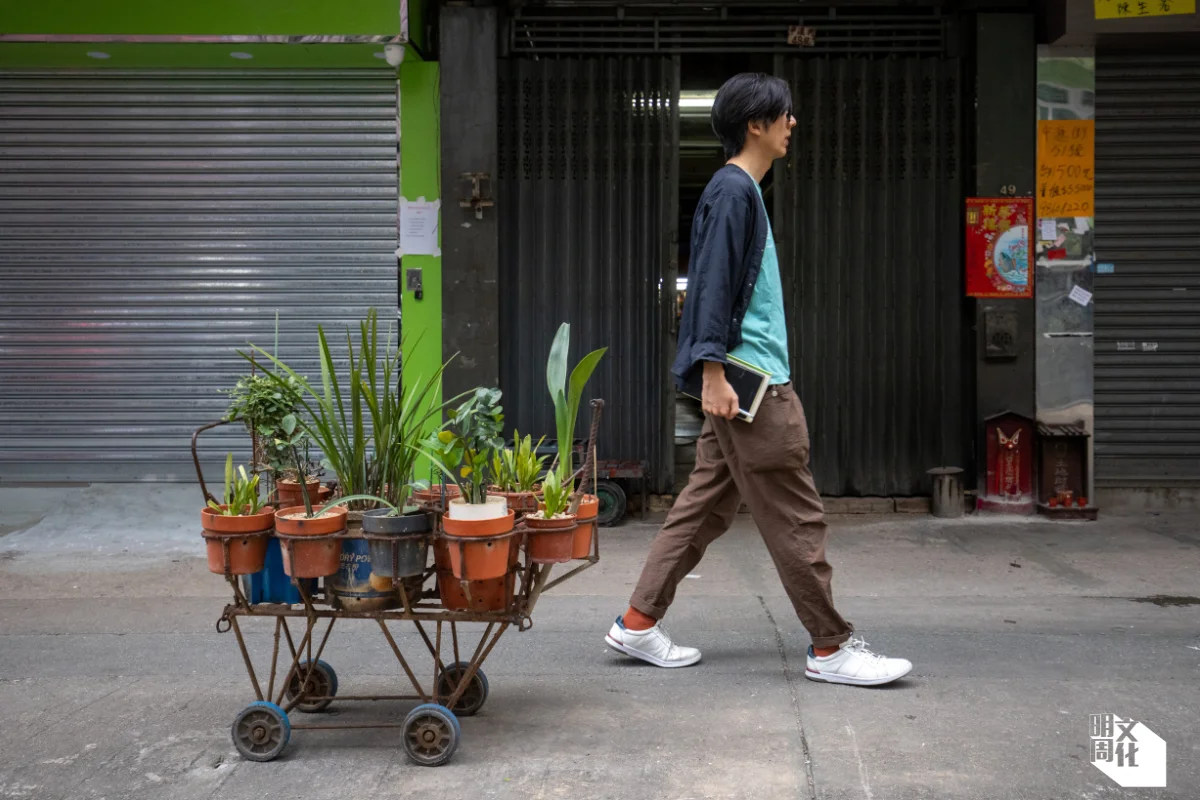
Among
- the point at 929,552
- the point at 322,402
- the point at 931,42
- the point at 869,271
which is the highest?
the point at 931,42

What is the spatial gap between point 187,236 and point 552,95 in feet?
9.36

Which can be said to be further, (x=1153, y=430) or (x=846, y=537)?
(x=1153, y=430)

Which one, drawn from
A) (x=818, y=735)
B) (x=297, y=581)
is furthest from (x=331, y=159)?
(x=818, y=735)

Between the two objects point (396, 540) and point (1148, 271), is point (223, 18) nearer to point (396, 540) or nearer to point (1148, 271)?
point (396, 540)

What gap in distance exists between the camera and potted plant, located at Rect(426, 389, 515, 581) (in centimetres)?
308

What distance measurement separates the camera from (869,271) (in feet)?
24.6

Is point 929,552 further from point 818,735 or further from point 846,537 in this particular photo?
point 818,735

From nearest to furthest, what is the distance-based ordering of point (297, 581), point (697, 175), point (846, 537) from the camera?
point (297, 581), point (846, 537), point (697, 175)

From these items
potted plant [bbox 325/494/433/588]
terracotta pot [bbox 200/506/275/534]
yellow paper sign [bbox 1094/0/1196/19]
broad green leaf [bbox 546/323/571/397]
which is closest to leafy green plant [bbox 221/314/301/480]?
terracotta pot [bbox 200/506/275/534]

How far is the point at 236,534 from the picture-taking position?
3182 mm

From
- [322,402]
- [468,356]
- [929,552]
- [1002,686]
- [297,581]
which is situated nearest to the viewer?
[297,581]

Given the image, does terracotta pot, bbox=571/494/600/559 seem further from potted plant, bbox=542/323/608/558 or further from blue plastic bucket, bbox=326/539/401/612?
blue plastic bucket, bbox=326/539/401/612

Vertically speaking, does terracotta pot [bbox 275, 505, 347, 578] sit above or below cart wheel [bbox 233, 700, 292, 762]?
above

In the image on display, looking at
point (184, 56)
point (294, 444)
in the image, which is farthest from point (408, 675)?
point (184, 56)
